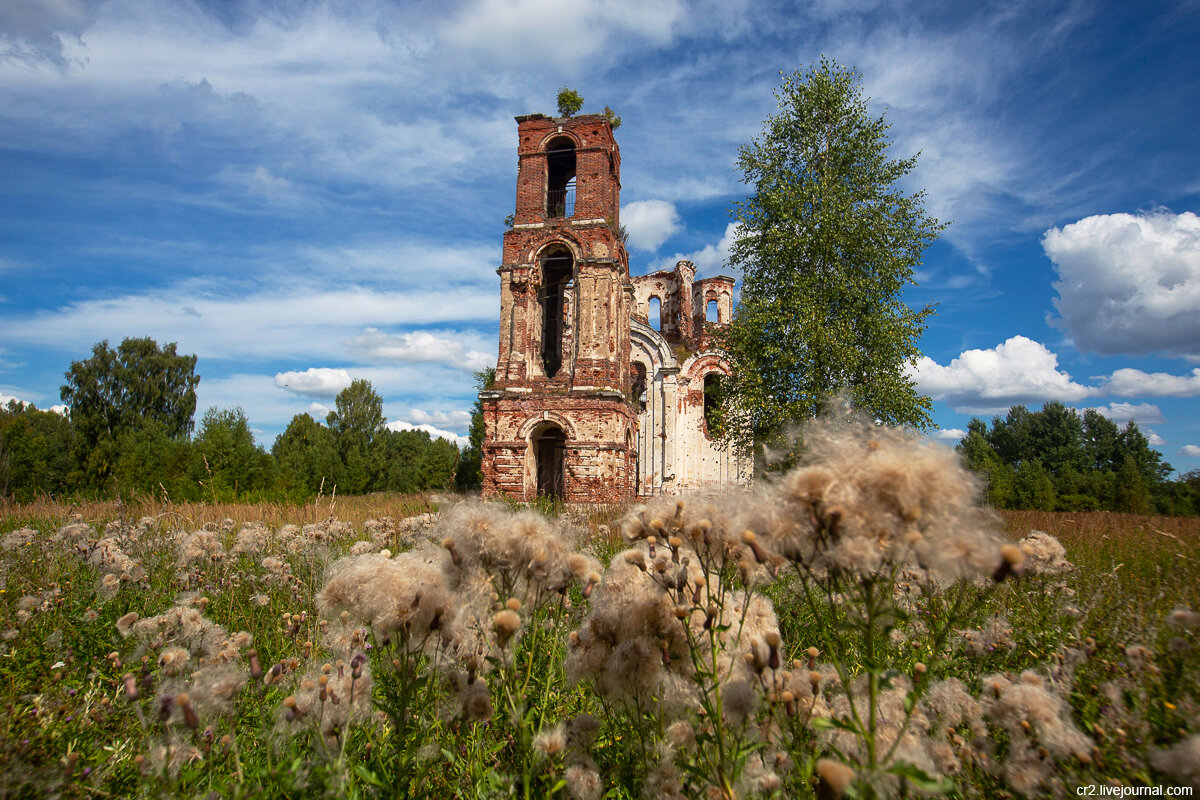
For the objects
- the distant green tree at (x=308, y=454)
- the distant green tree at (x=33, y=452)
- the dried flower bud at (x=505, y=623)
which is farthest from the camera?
the distant green tree at (x=308, y=454)

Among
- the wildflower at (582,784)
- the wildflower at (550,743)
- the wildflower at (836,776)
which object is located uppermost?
the wildflower at (836,776)

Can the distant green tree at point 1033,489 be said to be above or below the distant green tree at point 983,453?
below

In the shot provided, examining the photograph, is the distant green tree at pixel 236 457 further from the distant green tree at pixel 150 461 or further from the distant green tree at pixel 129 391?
the distant green tree at pixel 129 391

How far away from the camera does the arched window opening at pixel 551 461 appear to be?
21.0 metres

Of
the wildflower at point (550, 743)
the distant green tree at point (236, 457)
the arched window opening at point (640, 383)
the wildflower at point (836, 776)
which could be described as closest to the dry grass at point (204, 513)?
the wildflower at point (550, 743)

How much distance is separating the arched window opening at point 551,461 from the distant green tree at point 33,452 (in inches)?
579

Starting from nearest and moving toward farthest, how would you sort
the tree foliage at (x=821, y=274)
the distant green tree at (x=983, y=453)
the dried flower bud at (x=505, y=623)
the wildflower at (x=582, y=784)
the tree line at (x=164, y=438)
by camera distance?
1. the dried flower bud at (x=505, y=623)
2. the wildflower at (x=582, y=784)
3. the tree foliage at (x=821, y=274)
4. the tree line at (x=164, y=438)
5. the distant green tree at (x=983, y=453)

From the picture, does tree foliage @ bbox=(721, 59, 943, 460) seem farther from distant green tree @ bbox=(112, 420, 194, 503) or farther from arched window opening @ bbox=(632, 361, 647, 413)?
distant green tree @ bbox=(112, 420, 194, 503)

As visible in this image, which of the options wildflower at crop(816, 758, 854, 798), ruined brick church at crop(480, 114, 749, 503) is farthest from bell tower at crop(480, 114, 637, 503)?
wildflower at crop(816, 758, 854, 798)

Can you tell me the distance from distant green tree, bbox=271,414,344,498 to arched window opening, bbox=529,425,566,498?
18028 mm

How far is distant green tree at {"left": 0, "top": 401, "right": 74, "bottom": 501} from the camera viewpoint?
25.4 metres

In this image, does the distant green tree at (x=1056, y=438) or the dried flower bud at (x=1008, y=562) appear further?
the distant green tree at (x=1056, y=438)

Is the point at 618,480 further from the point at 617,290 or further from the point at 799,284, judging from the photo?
the point at 799,284

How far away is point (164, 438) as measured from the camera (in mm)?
40812
